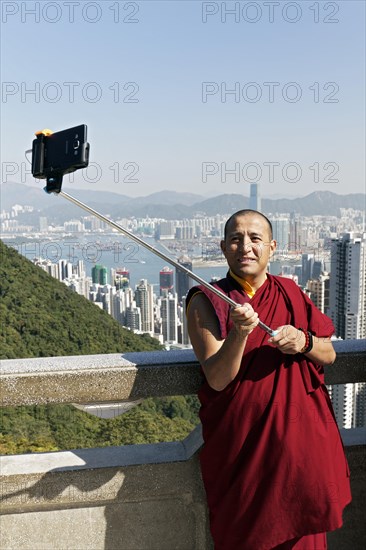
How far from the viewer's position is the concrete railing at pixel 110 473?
2285 mm

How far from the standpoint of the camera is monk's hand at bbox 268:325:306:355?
1942 millimetres

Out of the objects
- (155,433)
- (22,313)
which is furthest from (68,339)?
(155,433)

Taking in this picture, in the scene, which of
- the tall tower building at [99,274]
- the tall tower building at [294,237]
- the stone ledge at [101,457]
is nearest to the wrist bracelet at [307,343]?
the stone ledge at [101,457]

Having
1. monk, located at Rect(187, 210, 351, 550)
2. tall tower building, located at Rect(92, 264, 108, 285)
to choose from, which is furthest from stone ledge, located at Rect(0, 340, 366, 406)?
tall tower building, located at Rect(92, 264, 108, 285)

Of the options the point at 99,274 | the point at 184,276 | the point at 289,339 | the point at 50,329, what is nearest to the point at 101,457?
the point at 289,339

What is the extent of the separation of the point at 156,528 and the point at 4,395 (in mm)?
925

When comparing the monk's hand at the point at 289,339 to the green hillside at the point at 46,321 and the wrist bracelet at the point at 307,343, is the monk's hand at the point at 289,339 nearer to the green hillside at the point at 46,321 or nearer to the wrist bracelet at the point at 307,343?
the wrist bracelet at the point at 307,343

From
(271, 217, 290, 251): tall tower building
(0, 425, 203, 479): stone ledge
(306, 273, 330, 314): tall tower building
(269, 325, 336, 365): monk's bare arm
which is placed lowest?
(306, 273, 330, 314): tall tower building

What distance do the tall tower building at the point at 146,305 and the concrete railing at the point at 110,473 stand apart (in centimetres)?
3653

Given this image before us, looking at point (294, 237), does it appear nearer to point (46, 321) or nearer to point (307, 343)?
point (46, 321)

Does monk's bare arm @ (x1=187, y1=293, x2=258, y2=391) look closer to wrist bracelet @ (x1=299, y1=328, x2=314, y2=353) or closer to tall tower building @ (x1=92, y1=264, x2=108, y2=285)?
wrist bracelet @ (x1=299, y1=328, x2=314, y2=353)

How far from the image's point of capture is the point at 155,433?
8.81 metres

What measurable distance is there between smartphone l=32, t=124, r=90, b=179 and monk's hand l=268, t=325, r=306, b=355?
2.81 ft

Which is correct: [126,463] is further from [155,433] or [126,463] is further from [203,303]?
[155,433]
